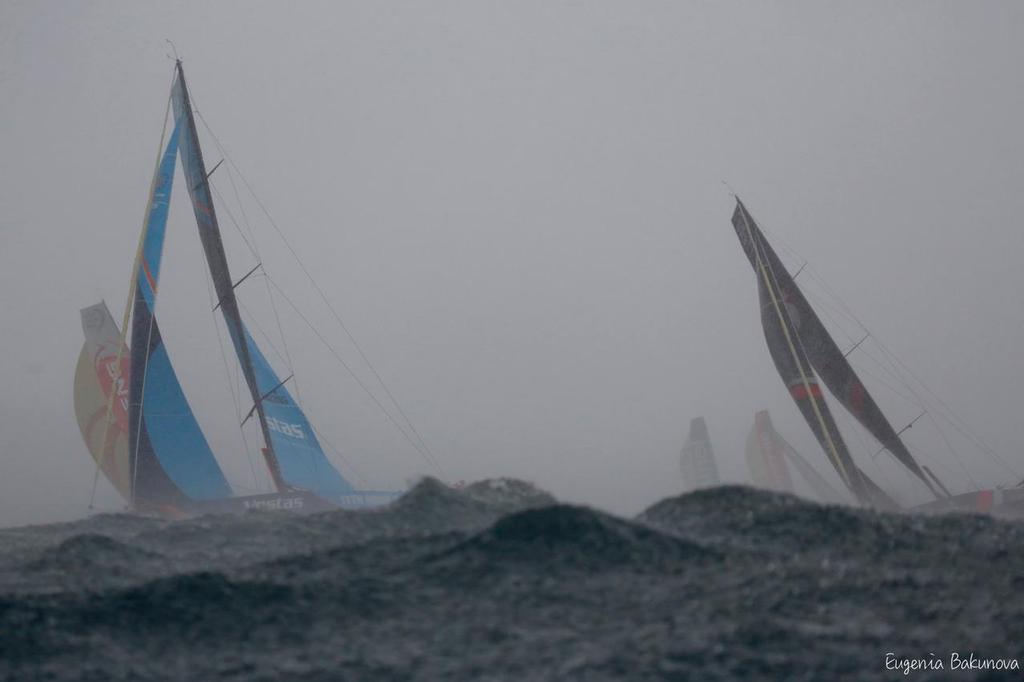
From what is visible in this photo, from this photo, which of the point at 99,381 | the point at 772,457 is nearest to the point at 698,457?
the point at 772,457

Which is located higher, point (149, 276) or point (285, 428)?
point (149, 276)

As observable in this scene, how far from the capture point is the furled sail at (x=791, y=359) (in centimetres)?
1096

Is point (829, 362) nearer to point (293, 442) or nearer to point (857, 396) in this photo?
point (857, 396)

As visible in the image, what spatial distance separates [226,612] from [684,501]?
5.00 ft

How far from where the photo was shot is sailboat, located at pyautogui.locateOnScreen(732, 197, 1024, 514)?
1123cm

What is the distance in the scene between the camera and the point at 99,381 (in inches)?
640

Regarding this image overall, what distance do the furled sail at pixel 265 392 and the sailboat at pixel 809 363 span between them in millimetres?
6299

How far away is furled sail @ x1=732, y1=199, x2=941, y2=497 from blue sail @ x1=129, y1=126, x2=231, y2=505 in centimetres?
848

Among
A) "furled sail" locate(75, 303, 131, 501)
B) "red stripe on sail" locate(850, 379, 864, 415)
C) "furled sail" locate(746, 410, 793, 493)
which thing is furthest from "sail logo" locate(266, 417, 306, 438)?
"red stripe on sail" locate(850, 379, 864, 415)

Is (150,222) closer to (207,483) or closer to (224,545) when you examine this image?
(207,483)

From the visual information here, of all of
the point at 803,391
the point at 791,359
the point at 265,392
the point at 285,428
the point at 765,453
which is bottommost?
the point at 765,453

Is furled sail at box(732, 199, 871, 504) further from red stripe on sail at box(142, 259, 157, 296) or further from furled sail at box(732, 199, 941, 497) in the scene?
red stripe on sail at box(142, 259, 157, 296)

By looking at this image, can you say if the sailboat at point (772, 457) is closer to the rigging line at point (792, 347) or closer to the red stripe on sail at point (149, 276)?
the rigging line at point (792, 347)

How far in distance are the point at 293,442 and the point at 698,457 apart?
6126 mm
